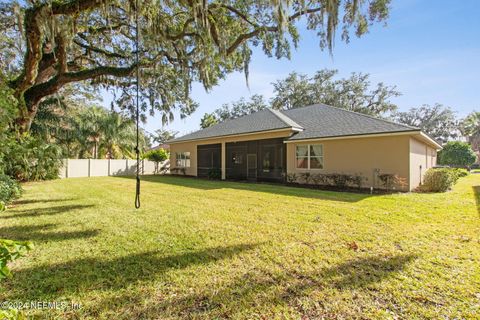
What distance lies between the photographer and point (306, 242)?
414 cm

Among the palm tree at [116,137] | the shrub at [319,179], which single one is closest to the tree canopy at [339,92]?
the palm tree at [116,137]

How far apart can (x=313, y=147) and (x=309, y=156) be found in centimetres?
54

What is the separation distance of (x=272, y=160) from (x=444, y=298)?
12.1 meters

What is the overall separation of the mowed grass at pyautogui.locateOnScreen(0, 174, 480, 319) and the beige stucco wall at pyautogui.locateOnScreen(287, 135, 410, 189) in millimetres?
4146

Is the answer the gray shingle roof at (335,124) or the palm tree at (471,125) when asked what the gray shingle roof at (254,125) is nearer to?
the gray shingle roof at (335,124)

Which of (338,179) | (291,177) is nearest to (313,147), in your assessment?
(291,177)

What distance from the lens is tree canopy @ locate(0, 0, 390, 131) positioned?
646 centimetres

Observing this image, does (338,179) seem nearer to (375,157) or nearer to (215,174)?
(375,157)

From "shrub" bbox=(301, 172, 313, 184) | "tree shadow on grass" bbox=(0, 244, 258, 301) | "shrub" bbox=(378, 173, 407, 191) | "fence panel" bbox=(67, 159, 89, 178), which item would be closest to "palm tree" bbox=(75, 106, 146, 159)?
"fence panel" bbox=(67, 159, 89, 178)

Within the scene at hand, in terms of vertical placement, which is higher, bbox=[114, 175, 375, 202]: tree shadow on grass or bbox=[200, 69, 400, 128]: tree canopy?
bbox=[200, 69, 400, 128]: tree canopy

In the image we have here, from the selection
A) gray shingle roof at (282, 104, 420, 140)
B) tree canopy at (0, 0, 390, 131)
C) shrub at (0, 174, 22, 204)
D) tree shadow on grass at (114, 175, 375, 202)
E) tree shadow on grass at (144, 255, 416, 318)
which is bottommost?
tree shadow on grass at (144, 255, 416, 318)

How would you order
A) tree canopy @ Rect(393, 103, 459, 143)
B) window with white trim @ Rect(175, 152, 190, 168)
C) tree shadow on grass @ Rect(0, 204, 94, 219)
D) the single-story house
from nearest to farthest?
1. tree shadow on grass @ Rect(0, 204, 94, 219)
2. the single-story house
3. window with white trim @ Rect(175, 152, 190, 168)
4. tree canopy @ Rect(393, 103, 459, 143)

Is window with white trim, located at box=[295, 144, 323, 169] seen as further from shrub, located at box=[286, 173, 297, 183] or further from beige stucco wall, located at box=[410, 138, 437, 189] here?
beige stucco wall, located at box=[410, 138, 437, 189]

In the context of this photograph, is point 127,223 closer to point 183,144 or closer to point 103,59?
point 103,59
